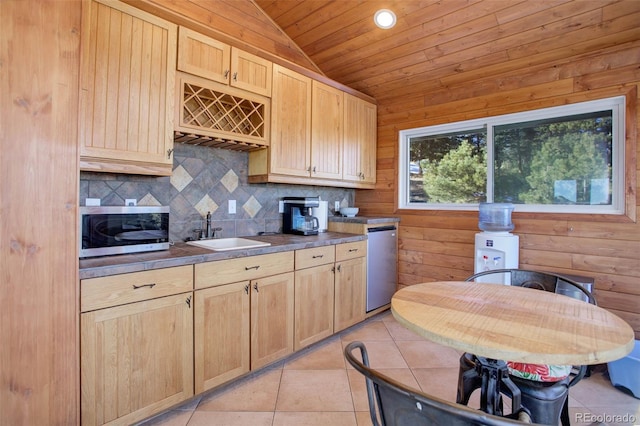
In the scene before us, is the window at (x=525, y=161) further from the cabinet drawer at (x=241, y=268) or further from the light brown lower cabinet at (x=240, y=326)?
the light brown lower cabinet at (x=240, y=326)

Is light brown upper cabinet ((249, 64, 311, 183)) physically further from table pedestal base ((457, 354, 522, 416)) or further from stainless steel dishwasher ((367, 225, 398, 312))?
table pedestal base ((457, 354, 522, 416))

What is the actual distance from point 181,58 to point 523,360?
7.82 feet

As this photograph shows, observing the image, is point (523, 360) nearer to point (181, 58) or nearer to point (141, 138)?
point (141, 138)

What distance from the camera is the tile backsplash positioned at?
2.11 m

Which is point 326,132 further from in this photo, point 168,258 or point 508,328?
point 508,328

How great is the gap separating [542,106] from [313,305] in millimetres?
2552

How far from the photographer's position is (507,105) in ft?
9.43

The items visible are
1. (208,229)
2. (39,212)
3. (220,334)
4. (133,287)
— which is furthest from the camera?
(208,229)

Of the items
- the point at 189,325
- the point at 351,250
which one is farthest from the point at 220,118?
the point at 351,250

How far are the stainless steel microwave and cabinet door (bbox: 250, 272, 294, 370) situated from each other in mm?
693

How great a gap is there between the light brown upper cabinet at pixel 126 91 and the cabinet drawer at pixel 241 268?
710 millimetres

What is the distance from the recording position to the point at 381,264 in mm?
3330

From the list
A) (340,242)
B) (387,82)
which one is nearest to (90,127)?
(340,242)

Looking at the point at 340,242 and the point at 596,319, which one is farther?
the point at 340,242
